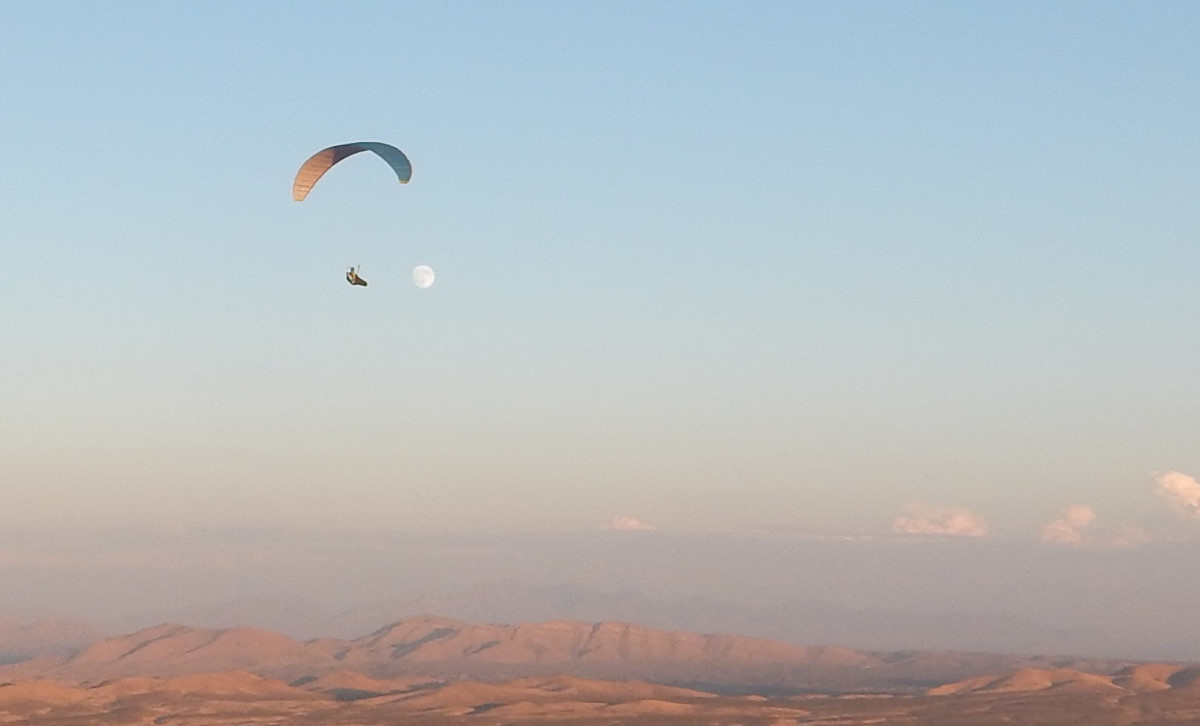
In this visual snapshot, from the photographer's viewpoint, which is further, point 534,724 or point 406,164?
point 534,724

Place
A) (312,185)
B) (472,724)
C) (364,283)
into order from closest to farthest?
1. (364,283)
2. (312,185)
3. (472,724)

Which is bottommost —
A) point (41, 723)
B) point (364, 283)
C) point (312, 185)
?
point (41, 723)

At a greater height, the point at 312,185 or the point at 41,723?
the point at 312,185

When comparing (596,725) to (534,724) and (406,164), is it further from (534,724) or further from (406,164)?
(406,164)

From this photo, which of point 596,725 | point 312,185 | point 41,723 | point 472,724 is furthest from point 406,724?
point 312,185

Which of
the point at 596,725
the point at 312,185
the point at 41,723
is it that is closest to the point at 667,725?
the point at 596,725

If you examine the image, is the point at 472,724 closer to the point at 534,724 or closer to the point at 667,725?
the point at 534,724

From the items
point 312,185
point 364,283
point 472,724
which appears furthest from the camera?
point 472,724
